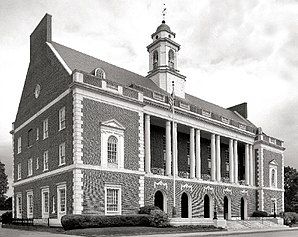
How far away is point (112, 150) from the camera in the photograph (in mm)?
35938

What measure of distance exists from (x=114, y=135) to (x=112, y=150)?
1.31 meters

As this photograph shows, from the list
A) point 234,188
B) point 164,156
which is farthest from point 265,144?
point 164,156

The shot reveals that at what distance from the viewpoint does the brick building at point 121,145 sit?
3406 cm

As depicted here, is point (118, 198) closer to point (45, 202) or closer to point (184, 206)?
point (45, 202)

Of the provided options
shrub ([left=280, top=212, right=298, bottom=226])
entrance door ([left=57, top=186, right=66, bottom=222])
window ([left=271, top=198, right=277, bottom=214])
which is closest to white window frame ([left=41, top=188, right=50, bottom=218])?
entrance door ([left=57, top=186, right=66, bottom=222])

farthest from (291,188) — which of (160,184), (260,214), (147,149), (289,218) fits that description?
(147,149)

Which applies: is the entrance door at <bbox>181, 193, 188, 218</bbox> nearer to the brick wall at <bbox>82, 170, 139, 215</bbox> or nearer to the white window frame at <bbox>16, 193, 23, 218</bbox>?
the brick wall at <bbox>82, 170, 139, 215</bbox>

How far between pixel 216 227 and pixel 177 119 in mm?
12436

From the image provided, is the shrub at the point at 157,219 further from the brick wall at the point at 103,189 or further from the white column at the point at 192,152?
the white column at the point at 192,152

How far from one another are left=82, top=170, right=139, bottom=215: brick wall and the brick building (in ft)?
0.27

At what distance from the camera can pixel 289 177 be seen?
88.4m

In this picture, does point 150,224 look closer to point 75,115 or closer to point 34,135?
point 75,115

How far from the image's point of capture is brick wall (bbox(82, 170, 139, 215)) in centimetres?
3288

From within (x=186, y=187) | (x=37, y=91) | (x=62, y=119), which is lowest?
(x=186, y=187)
